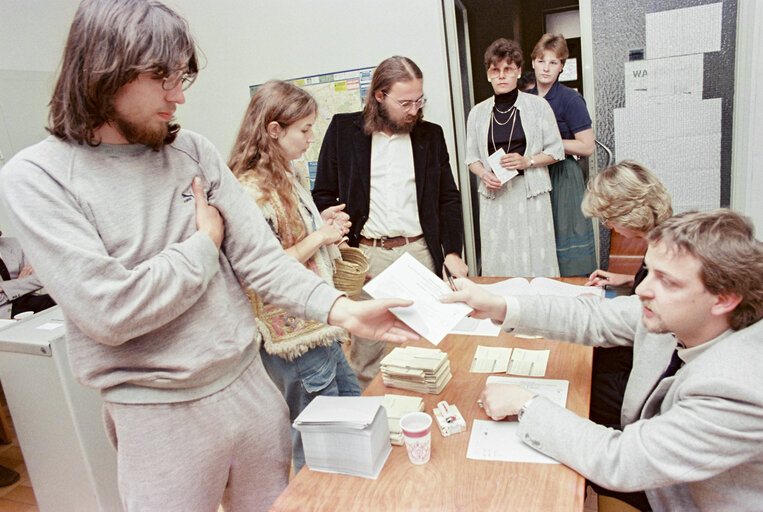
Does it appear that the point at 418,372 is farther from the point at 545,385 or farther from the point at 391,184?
the point at 391,184

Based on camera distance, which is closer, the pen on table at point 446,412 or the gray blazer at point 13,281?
the pen on table at point 446,412

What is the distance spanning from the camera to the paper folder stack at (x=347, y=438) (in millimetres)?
1159

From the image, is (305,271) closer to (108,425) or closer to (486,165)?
(108,425)

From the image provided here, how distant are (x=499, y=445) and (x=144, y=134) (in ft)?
3.41

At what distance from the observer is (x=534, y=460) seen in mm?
1167

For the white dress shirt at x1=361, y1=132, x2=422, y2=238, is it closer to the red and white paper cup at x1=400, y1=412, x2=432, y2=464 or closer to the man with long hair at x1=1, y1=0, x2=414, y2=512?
the man with long hair at x1=1, y1=0, x2=414, y2=512

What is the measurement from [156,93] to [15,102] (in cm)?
432

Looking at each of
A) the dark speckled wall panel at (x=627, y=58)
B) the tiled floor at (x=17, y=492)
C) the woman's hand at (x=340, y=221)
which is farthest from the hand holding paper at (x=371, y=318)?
the dark speckled wall panel at (x=627, y=58)

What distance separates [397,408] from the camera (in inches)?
55.4

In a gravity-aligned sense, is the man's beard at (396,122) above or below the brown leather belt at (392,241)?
above

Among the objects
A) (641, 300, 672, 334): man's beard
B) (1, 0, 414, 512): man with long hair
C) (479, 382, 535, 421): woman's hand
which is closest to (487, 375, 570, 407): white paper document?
(479, 382, 535, 421): woman's hand

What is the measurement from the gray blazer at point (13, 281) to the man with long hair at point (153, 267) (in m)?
2.60

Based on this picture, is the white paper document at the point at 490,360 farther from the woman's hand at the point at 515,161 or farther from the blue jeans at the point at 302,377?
the woman's hand at the point at 515,161

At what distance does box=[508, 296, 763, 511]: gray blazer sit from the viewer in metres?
0.99
